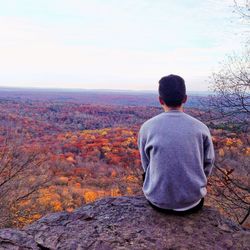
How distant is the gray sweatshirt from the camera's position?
2.82 m

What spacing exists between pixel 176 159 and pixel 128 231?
0.71 m

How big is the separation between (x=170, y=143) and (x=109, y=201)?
3.41 feet

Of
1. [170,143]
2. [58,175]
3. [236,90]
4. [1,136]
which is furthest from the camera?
[58,175]

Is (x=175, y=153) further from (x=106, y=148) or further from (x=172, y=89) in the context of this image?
(x=106, y=148)

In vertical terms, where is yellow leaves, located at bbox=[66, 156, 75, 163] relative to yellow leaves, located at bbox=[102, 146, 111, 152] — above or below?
below

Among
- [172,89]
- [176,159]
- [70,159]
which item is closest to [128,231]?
[176,159]

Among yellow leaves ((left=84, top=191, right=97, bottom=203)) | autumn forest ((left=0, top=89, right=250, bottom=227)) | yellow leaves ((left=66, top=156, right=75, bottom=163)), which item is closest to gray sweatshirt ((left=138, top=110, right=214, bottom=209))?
autumn forest ((left=0, top=89, right=250, bottom=227))

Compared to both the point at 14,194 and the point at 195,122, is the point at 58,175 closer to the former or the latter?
the point at 14,194

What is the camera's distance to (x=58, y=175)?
25016mm

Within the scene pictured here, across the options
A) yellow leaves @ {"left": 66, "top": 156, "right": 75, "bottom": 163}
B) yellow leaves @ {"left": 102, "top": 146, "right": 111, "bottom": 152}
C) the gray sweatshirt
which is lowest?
yellow leaves @ {"left": 66, "top": 156, "right": 75, "bottom": 163}

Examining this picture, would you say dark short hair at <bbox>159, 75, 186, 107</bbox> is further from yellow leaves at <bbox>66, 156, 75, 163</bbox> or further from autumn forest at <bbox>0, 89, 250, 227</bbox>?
yellow leaves at <bbox>66, 156, 75, 163</bbox>

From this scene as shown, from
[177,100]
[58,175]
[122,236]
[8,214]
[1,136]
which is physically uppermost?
[177,100]

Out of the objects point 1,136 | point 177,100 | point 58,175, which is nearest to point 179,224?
point 177,100

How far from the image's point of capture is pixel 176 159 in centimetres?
282
